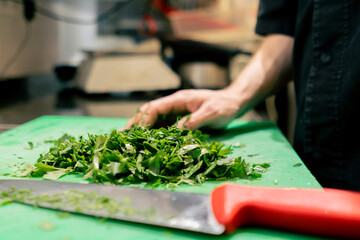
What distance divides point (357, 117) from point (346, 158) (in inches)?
4.9

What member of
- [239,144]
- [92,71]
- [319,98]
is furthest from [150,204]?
[92,71]

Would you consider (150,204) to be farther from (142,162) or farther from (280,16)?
(280,16)

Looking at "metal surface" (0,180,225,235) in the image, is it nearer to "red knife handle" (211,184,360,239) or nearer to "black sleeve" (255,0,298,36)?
"red knife handle" (211,184,360,239)

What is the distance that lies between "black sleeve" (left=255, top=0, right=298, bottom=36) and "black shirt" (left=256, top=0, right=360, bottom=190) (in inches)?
4.9

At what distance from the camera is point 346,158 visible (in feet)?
3.12

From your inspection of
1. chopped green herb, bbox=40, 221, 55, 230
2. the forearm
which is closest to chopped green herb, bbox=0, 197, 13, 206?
chopped green herb, bbox=40, 221, 55, 230

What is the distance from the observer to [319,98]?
0.98 meters

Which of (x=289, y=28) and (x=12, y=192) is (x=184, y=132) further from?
(x=289, y=28)

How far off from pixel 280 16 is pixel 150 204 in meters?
0.92

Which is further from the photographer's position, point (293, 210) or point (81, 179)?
point (81, 179)

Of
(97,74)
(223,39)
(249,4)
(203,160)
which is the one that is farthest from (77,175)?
(249,4)

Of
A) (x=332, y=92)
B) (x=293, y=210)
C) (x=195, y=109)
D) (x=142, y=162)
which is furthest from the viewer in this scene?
(x=195, y=109)

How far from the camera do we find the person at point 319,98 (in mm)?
929

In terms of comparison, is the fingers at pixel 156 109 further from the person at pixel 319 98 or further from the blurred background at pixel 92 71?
the blurred background at pixel 92 71
